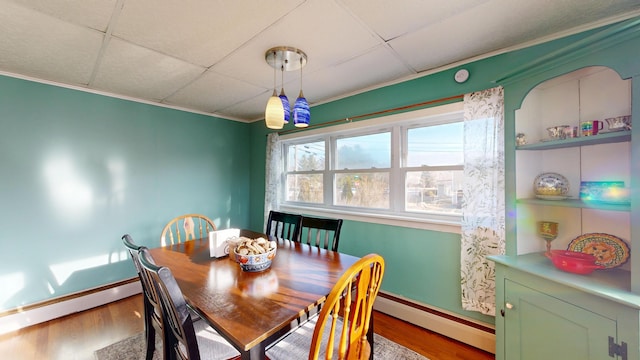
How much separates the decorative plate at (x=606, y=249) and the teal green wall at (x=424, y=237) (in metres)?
0.39

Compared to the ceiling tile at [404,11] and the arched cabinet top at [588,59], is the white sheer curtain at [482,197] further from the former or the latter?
the ceiling tile at [404,11]

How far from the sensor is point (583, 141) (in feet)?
3.96

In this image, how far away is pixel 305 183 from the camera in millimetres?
3234

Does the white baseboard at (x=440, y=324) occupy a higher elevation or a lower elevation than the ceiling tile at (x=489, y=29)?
lower

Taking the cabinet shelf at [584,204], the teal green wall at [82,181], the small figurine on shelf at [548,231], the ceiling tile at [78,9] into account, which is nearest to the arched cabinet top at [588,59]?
the cabinet shelf at [584,204]

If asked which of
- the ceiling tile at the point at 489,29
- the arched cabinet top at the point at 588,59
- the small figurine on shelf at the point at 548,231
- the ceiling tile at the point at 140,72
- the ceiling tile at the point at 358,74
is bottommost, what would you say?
the small figurine on shelf at the point at 548,231

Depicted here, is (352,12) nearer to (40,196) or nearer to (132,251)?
(132,251)

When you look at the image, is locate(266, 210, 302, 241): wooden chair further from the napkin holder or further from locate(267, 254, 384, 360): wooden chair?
locate(267, 254, 384, 360): wooden chair

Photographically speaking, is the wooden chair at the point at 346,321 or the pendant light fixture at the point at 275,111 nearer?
the wooden chair at the point at 346,321

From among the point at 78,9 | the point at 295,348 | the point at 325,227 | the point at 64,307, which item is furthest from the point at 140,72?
the point at 295,348

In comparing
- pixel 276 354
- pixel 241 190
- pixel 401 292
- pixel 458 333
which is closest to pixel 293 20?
pixel 276 354

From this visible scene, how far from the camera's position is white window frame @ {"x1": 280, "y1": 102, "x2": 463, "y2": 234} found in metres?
1.96

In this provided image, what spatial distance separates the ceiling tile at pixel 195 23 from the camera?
1.25 m

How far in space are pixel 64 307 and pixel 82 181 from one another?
1215mm
